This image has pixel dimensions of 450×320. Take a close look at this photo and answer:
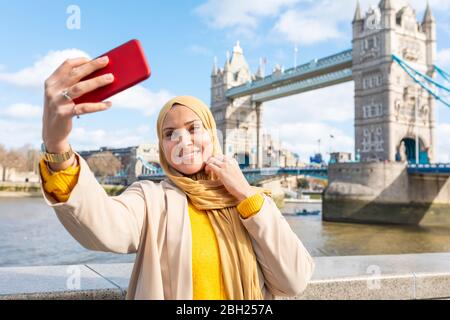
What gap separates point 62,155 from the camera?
3.10 feet

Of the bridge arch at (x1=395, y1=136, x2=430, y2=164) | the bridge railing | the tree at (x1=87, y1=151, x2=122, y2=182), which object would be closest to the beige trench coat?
the bridge arch at (x1=395, y1=136, x2=430, y2=164)

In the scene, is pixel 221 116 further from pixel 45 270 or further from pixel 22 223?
pixel 45 270

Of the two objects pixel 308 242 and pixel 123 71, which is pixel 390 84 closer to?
pixel 308 242

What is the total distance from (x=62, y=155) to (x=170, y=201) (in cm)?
35

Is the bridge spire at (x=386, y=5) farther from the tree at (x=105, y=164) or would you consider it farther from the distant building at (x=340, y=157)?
the tree at (x=105, y=164)

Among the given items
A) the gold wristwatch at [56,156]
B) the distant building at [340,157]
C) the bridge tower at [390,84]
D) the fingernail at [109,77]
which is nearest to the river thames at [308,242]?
the gold wristwatch at [56,156]

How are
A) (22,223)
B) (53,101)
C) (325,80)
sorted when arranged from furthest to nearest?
(325,80), (22,223), (53,101)

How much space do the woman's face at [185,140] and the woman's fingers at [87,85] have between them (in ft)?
1.12

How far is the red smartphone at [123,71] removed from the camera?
926 millimetres

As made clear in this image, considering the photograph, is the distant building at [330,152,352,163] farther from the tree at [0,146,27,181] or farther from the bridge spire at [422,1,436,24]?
the tree at [0,146,27,181]

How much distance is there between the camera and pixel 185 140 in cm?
123

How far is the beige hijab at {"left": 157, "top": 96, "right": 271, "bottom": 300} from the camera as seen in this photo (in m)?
1.15

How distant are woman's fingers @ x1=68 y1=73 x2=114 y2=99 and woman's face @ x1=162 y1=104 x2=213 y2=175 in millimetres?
341
